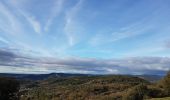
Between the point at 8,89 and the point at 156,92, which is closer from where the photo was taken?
the point at 8,89

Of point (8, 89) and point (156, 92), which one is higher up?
point (8, 89)

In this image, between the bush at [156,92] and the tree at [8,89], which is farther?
the bush at [156,92]

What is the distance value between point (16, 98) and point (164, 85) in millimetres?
65080

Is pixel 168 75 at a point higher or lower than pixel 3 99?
higher

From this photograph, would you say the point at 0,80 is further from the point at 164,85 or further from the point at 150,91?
the point at 150,91

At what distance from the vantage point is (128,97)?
114 m

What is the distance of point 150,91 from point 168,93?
15.1 meters

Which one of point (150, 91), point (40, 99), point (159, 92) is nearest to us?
point (159, 92)

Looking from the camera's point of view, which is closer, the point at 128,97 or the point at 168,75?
the point at 168,75

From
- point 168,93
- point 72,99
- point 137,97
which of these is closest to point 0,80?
point 168,93

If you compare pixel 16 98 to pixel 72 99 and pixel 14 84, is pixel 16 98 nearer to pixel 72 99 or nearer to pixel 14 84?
pixel 14 84

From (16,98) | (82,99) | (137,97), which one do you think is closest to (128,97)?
(137,97)

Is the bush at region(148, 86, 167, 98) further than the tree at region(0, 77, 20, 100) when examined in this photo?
Yes

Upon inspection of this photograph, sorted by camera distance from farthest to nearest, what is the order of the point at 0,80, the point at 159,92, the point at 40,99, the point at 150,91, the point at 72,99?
the point at 72,99, the point at 40,99, the point at 150,91, the point at 159,92, the point at 0,80
